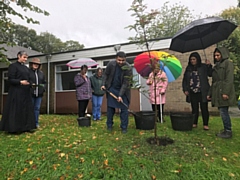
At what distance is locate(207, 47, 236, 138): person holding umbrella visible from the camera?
344cm

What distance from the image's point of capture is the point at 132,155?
2.80 metres

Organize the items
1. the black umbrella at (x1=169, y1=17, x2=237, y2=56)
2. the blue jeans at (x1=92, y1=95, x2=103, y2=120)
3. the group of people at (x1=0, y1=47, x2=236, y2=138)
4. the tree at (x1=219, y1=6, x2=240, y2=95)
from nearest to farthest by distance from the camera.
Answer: the group of people at (x1=0, y1=47, x2=236, y2=138)
the black umbrella at (x1=169, y1=17, x2=237, y2=56)
the blue jeans at (x1=92, y1=95, x2=103, y2=120)
the tree at (x1=219, y1=6, x2=240, y2=95)

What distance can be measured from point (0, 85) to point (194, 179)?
12650mm

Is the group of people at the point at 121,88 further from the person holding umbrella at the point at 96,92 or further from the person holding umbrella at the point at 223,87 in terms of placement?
the person holding umbrella at the point at 96,92

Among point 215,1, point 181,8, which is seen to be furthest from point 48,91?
point 215,1

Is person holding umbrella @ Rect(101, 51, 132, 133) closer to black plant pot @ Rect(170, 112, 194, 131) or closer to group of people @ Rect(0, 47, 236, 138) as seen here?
group of people @ Rect(0, 47, 236, 138)

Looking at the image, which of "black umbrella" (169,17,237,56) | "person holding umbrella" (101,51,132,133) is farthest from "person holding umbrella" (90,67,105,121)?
"black umbrella" (169,17,237,56)

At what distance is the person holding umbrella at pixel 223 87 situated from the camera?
3.44 metres

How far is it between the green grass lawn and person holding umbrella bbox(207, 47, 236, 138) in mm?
484

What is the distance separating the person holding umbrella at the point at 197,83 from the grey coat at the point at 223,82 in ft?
1.40

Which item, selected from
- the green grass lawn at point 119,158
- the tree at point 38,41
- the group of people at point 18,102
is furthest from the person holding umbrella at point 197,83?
the tree at point 38,41

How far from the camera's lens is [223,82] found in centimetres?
352

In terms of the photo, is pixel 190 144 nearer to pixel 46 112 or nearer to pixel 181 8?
pixel 46 112

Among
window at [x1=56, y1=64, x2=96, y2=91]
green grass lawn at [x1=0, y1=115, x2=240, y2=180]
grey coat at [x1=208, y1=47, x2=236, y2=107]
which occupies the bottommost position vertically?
green grass lawn at [x1=0, y1=115, x2=240, y2=180]
